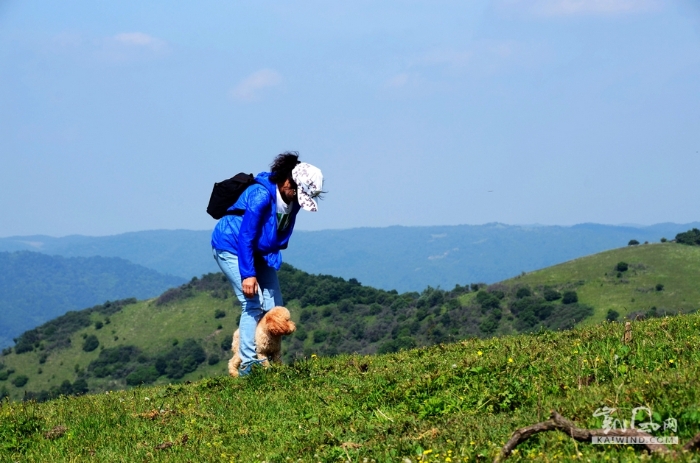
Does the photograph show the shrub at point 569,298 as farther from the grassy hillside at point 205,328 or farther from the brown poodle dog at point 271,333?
the brown poodle dog at point 271,333

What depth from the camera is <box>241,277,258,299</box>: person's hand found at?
961cm

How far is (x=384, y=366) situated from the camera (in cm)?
933

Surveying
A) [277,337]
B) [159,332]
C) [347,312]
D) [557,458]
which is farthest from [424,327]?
[557,458]

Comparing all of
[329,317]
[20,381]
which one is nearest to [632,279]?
[329,317]

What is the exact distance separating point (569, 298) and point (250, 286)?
280 feet

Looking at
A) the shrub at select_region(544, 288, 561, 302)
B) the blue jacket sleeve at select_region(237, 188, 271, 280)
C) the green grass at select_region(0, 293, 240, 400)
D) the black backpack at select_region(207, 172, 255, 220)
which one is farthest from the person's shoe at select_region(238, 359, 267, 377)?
the green grass at select_region(0, 293, 240, 400)

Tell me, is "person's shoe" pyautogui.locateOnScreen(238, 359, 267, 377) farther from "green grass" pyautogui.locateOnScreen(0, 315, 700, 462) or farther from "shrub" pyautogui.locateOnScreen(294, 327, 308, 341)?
"shrub" pyautogui.locateOnScreen(294, 327, 308, 341)

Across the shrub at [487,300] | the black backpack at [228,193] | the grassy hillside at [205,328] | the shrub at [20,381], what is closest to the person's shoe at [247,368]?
the black backpack at [228,193]

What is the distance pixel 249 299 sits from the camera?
32.5ft

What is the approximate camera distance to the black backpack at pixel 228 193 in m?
9.95

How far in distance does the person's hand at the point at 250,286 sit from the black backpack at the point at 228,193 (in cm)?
94

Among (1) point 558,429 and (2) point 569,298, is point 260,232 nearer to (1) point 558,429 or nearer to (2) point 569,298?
(1) point 558,429

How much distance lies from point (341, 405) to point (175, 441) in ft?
5.29

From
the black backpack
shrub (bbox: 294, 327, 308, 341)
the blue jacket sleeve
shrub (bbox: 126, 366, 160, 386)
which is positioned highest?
the black backpack
